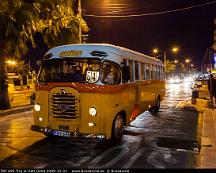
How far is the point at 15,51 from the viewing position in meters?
19.6

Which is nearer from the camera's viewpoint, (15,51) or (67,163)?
(67,163)

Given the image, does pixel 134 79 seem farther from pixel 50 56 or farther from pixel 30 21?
pixel 30 21

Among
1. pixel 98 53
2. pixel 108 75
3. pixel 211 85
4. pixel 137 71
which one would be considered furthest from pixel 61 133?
pixel 211 85

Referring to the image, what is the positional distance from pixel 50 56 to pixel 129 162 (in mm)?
4140

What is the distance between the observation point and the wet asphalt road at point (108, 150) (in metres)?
8.34

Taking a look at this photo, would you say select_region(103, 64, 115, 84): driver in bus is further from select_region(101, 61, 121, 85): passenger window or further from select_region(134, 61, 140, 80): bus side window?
select_region(134, 61, 140, 80): bus side window

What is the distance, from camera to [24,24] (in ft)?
63.1

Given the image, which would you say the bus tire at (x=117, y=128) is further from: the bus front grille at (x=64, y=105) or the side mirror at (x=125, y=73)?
Answer: the bus front grille at (x=64, y=105)

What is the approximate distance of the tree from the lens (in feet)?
60.3

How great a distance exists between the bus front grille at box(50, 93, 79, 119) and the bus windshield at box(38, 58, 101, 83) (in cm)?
47

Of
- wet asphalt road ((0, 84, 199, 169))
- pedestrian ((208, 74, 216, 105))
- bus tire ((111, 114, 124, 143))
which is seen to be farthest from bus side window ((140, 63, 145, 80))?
pedestrian ((208, 74, 216, 105))

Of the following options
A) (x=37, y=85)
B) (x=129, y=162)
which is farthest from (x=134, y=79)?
(x=129, y=162)

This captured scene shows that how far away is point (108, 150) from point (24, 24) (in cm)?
1168

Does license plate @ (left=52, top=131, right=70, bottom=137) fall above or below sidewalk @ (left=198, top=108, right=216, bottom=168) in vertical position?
above
